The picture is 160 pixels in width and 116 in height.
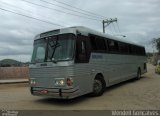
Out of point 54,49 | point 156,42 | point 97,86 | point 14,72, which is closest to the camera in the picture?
point 54,49

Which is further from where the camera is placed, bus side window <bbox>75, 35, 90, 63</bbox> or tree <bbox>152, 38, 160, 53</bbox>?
tree <bbox>152, 38, 160, 53</bbox>

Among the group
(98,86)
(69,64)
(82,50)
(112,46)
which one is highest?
(112,46)

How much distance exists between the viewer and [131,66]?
19.4 meters

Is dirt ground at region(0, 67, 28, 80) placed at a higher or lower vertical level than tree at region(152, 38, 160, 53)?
lower

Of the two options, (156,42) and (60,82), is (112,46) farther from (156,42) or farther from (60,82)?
(156,42)

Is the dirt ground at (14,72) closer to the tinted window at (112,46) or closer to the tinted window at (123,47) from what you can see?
the tinted window at (123,47)

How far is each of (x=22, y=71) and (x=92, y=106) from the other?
98.2 feet

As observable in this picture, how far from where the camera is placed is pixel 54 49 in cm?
1122

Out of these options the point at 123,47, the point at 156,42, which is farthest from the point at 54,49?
the point at 156,42

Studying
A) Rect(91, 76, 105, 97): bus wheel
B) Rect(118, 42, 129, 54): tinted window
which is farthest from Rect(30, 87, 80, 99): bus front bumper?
Rect(118, 42, 129, 54): tinted window

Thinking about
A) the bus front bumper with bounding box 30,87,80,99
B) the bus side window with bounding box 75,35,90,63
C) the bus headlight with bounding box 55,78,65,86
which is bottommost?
the bus front bumper with bounding box 30,87,80,99

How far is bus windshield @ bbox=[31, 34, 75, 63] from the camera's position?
426 inches

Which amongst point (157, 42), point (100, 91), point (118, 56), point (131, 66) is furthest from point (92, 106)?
point (157, 42)

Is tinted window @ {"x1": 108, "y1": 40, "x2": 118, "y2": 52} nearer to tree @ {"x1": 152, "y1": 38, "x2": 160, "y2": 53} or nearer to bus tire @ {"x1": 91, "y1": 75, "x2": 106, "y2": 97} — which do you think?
bus tire @ {"x1": 91, "y1": 75, "x2": 106, "y2": 97}
